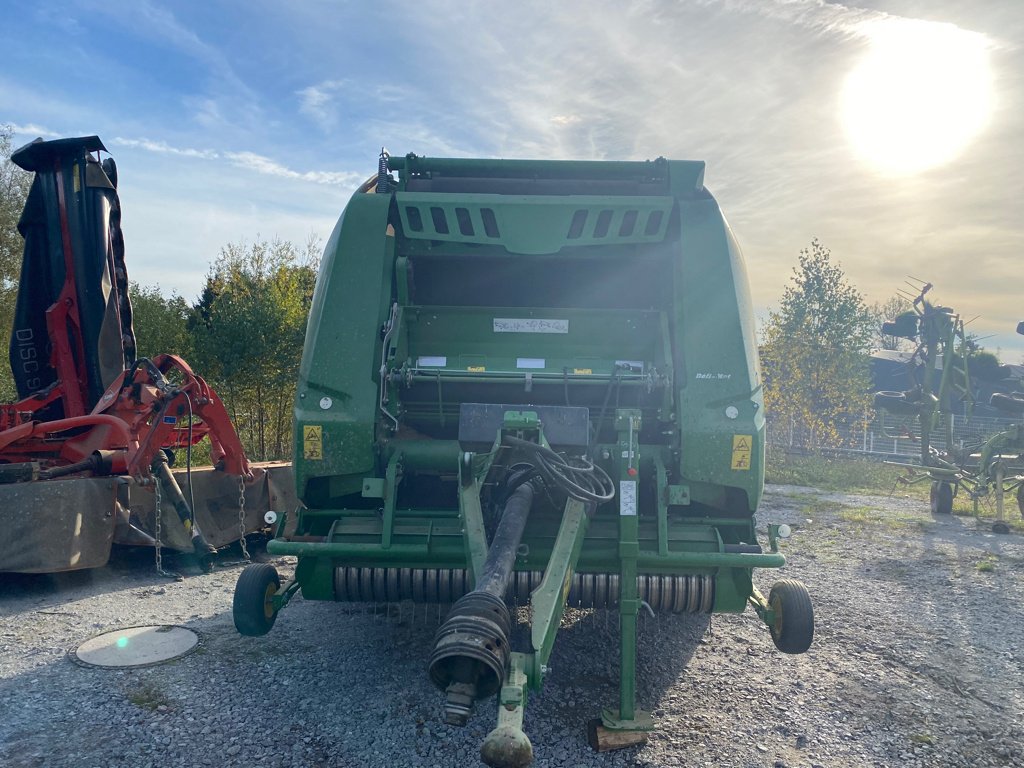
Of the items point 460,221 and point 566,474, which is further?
point 460,221

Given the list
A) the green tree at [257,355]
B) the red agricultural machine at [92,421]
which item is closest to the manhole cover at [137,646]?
the red agricultural machine at [92,421]

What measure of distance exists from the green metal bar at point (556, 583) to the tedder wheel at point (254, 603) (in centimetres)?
156

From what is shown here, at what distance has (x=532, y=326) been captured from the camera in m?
4.92

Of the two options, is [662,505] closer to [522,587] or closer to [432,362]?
[522,587]

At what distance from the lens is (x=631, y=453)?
11.7ft

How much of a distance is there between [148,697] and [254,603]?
2.12ft

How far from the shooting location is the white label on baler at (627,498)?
349cm

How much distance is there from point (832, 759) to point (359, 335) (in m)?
3.06

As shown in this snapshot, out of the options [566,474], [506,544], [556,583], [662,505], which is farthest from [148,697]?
[662,505]

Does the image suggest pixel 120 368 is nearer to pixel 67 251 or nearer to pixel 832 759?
pixel 67 251

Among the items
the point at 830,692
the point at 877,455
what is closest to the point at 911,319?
the point at 877,455

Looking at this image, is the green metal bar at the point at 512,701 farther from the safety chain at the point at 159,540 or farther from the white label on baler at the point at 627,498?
the safety chain at the point at 159,540

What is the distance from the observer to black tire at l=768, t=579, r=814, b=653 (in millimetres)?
3742

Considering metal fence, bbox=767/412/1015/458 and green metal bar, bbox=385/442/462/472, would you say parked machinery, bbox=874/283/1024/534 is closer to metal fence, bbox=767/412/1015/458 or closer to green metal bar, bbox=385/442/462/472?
metal fence, bbox=767/412/1015/458
